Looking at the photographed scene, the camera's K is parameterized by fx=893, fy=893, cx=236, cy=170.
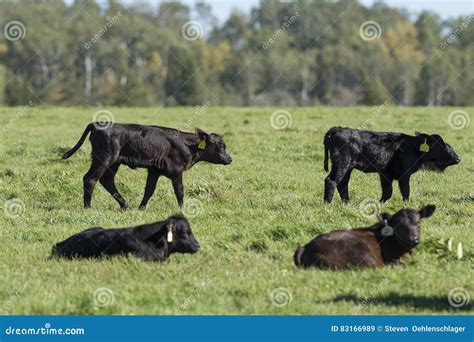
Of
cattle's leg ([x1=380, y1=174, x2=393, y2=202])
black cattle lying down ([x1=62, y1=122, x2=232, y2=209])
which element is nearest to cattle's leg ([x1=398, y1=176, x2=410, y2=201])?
cattle's leg ([x1=380, y1=174, x2=393, y2=202])

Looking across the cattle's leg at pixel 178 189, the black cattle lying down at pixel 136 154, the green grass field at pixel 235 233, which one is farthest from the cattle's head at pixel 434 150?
the cattle's leg at pixel 178 189

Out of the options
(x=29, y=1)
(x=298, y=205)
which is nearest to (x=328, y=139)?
(x=298, y=205)

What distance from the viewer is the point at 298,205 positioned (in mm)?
14875

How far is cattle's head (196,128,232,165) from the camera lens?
16531mm

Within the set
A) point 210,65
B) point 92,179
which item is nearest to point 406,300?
point 92,179

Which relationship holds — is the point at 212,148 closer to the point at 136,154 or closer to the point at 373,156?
the point at 136,154

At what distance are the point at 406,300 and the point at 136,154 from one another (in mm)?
7579

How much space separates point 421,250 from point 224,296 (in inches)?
123

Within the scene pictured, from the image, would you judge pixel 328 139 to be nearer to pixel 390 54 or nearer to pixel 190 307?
pixel 190 307

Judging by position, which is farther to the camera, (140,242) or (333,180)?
(333,180)

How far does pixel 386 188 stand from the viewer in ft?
52.1

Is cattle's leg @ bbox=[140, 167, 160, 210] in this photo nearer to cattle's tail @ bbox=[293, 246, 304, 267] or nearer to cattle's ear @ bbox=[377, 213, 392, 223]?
cattle's tail @ bbox=[293, 246, 304, 267]

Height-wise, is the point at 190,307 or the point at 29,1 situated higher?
the point at 29,1

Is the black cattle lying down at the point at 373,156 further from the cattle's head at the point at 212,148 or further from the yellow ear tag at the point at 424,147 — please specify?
the cattle's head at the point at 212,148
